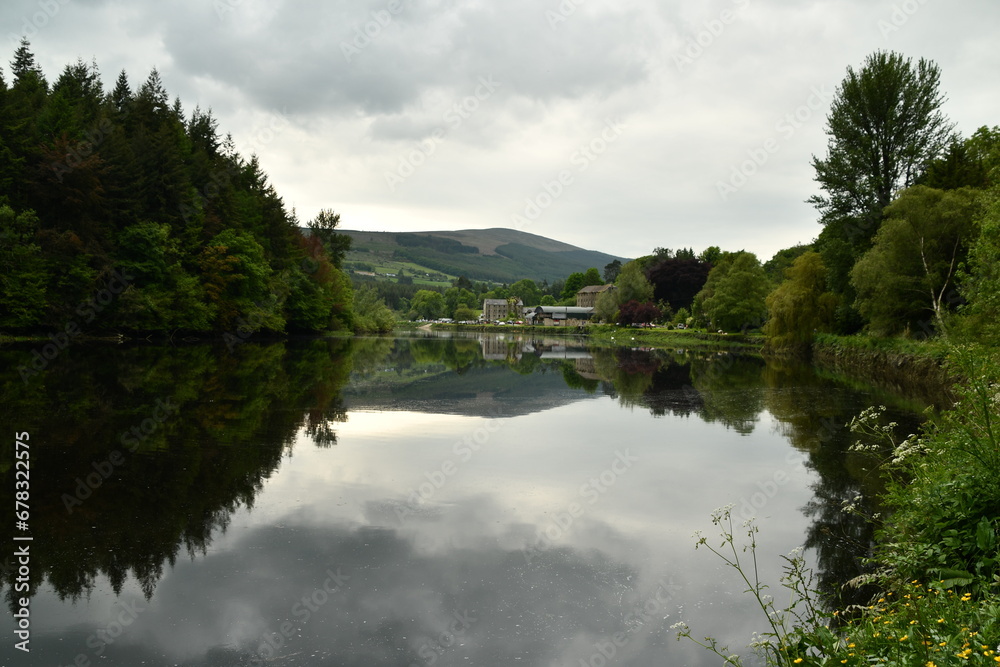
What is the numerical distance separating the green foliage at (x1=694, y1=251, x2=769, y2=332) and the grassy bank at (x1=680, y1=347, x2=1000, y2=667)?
5488 cm

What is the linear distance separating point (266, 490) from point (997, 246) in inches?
749

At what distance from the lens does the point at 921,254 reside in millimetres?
29266

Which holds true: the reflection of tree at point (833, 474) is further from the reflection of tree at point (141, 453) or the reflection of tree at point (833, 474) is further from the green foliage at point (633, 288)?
the green foliage at point (633, 288)

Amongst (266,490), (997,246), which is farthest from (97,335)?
(997,246)

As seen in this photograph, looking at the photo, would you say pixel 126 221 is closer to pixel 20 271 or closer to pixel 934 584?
pixel 20 271

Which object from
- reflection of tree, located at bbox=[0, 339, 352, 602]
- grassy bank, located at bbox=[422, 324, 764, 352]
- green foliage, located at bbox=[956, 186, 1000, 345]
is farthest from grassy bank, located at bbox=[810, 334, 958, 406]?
reflection of tree, located at bbox=[0, 339, 352, 602]

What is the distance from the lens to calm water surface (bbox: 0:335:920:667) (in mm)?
5414

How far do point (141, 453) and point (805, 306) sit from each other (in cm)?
4313

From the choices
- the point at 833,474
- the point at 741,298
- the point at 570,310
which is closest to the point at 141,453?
the point at 833,474

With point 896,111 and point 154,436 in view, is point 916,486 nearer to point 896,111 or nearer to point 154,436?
point 154,436

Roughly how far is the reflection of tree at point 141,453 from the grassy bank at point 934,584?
570 cm

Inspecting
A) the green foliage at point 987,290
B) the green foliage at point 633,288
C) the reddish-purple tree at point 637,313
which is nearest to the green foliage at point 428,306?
the green foliage at point 633,288

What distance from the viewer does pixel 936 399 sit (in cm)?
2012

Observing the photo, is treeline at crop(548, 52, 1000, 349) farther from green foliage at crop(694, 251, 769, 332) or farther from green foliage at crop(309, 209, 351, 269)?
green foliage at crop(309, 209, 351, 269)
